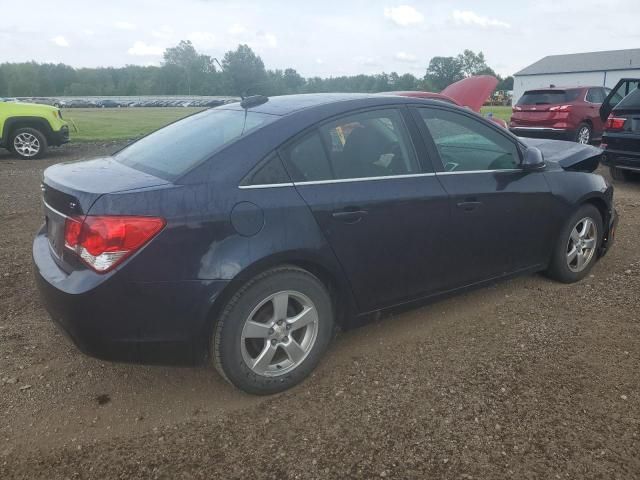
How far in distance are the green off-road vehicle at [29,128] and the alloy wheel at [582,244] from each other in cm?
1123

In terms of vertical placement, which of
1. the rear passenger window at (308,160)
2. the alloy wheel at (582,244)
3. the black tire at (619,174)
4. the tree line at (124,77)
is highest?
the tree line at (124,77)

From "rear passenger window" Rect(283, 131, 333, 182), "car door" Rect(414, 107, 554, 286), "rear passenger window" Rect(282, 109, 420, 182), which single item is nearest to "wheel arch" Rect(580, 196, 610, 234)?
"car door" Rect(414, 107, 554, 286)

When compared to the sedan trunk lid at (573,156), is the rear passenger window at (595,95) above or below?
above

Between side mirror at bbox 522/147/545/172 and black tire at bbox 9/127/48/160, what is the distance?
11137 mm

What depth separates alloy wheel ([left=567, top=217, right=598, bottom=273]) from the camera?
434 cm

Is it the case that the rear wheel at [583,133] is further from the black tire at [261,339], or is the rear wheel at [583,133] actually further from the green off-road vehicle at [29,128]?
the black tire at [261,339]

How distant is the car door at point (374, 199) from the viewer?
293 centimetres

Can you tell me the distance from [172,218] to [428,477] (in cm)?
162

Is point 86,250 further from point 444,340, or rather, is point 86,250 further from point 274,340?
point 444,340

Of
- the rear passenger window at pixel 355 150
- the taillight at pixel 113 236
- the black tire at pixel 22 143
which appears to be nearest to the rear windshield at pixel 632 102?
the rear passenger window at pixel 355 150

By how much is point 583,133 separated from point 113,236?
13520 millimetres

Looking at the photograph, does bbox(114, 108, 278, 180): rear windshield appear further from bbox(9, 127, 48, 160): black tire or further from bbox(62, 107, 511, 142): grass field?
bbox(9, 127, 48, 160): black tire

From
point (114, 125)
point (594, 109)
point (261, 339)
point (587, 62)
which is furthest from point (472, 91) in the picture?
point (587, 62)

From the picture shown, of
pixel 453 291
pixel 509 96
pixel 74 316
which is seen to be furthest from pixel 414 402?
pixel 509 96
